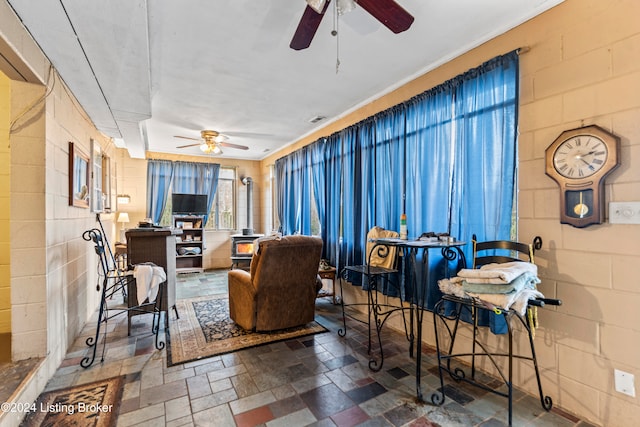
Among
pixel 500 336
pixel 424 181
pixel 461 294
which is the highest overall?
pixel 424 181

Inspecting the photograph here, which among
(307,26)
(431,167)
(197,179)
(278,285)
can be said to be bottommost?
(278,285)

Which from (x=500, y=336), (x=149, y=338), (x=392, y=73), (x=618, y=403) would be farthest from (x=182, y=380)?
(x=392, y=73)

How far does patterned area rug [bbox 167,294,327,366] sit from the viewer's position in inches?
105

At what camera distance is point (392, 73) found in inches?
116

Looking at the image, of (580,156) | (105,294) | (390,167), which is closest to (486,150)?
(580,156)

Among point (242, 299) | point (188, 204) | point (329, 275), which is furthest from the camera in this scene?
point (188, 204)

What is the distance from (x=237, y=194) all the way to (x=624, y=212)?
6815mm

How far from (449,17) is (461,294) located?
6.42ft

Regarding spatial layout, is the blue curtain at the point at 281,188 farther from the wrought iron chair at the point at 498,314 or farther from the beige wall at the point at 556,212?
the wrought iron chair at the point at 498,314

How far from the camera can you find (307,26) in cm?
175

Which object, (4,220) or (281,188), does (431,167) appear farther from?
(281,188)

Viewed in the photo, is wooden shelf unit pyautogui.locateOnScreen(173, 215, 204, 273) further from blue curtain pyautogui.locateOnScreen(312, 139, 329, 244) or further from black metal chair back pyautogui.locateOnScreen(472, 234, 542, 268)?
black metal chair back pyautogui.locateOnScreen(472, 234, 542, 268)

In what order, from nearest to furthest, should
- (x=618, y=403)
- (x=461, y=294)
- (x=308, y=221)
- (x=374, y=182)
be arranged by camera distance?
(x=618, y=403) → (x=461, y=294) → (x=374, y=182) → (x=308, y=221)

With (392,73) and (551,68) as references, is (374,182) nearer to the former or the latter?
(392,73)
